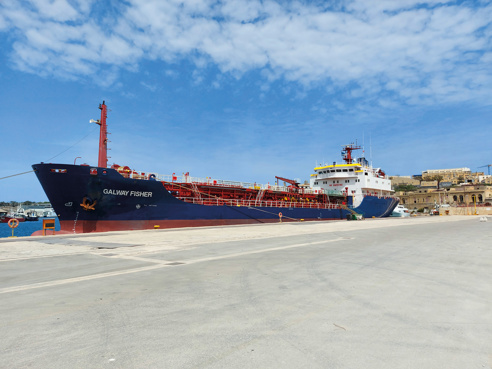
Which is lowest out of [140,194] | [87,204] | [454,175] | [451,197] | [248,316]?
[248,316]

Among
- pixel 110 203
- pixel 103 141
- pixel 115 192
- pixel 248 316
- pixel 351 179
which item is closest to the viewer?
pixel 248 316

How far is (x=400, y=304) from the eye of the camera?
4.47m

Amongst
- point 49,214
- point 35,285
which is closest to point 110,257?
point 35,285

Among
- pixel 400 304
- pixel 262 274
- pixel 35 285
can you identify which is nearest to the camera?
pixel 400 304

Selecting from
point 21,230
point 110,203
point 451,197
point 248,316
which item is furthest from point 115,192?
point 451,197

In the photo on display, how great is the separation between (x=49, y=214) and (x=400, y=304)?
153 m

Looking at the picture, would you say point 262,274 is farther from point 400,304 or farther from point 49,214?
point 49,214

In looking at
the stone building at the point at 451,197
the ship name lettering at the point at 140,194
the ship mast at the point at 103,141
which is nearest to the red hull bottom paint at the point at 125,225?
the ship name lettering at the point at 140,194

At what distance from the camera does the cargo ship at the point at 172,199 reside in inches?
764

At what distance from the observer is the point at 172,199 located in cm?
2338

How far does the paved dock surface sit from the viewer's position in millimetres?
2857

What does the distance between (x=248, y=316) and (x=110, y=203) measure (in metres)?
18.8

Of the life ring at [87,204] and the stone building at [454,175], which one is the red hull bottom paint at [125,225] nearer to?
the life ring at [87,204]

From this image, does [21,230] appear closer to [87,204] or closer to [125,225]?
[125,225]
